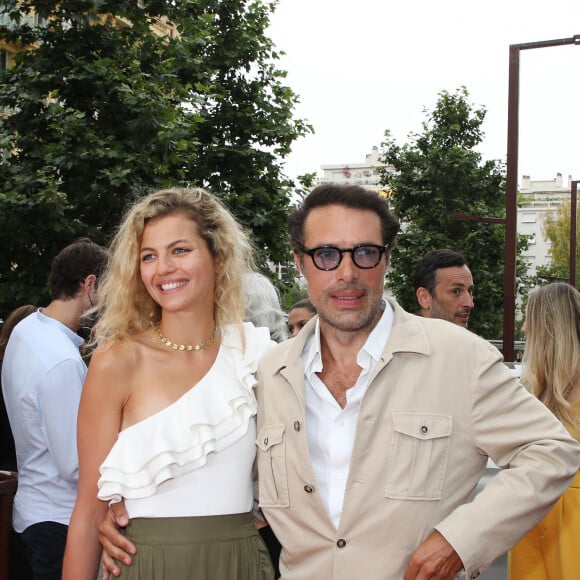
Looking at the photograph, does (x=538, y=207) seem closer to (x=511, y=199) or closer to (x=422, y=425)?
(x=511, y=199)

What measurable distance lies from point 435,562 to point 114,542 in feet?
3.72

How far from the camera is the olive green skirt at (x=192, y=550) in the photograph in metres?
2.82

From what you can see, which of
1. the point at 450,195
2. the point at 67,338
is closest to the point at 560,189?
the point at 450,195

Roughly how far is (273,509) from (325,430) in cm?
32

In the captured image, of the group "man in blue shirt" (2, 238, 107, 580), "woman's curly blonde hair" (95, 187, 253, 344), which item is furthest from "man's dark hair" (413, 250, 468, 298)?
"woman's curly blonde hair" (95, 187, 253, 344)

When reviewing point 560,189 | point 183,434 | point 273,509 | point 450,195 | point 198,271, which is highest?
point 560,189

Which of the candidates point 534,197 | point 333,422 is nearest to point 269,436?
point 333,422

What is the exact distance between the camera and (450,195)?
98.3 ft

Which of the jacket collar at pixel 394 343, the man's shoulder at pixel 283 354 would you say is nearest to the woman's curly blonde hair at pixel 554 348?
the jacket collar at pixel 394 343

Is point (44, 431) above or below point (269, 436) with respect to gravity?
below

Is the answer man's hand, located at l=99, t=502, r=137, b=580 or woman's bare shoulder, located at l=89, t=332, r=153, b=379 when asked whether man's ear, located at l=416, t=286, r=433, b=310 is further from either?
man's hand, located at l=99, t=502, r=137, b=580

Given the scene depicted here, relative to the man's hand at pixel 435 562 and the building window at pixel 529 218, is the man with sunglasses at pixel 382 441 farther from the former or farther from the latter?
the building window at pixel 529 218

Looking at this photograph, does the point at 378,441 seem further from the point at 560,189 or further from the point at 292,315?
the point at 560,189

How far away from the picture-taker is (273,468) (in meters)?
2.75
